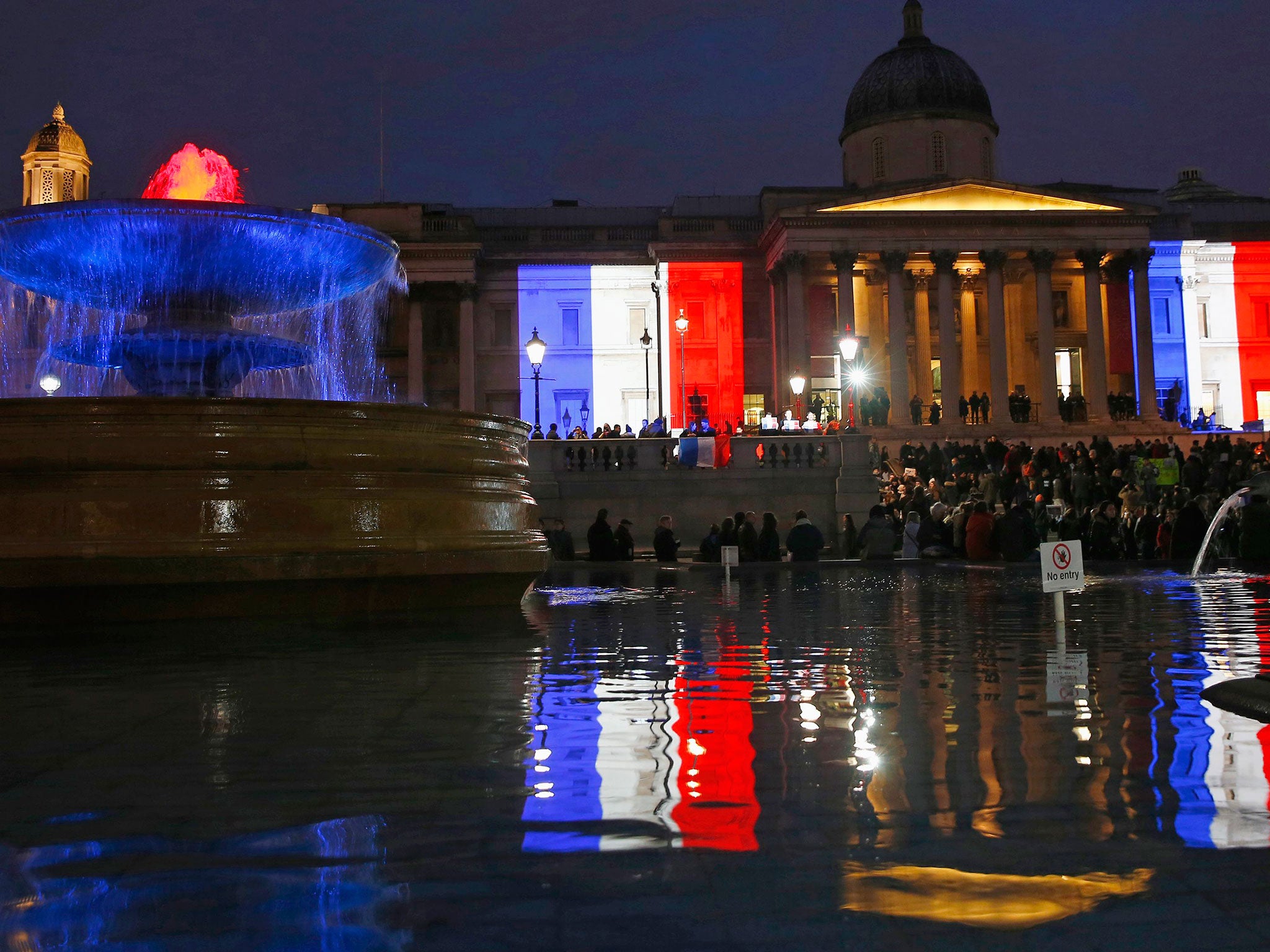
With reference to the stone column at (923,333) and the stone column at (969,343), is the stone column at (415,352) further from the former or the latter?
the stone column at (969,343)

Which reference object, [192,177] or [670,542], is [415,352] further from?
[192,177]

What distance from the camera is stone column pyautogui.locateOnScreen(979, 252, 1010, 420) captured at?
40188 mm

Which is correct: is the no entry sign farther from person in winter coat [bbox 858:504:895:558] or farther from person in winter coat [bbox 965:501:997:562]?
person in winter coat [bbox 858:504:895:558]

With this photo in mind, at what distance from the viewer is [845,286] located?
40.0m

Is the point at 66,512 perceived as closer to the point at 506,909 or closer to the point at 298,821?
the point at 298,821

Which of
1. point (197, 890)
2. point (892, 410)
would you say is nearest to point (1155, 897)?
point (197, 890)

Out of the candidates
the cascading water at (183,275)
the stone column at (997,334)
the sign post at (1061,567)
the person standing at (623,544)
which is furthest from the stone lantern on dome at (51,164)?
the sign post at (1061,567)

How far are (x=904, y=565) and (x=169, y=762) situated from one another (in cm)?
1301

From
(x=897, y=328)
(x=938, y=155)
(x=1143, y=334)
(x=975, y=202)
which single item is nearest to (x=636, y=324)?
(x=897, y=328)

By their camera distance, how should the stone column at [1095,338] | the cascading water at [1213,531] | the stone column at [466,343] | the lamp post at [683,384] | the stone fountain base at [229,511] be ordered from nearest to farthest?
the stone fountain base at [229,511] → the cascading water at [1213,531] → the lamp post at [683,384] → the stone column at [1095,338] → the stone column at [466,343]

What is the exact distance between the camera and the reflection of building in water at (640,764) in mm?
2406

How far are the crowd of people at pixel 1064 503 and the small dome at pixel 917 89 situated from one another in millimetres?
21270

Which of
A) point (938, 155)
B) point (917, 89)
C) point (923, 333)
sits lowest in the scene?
point (923, 333)

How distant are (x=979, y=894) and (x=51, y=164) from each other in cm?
6466
